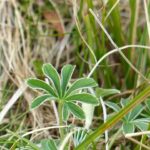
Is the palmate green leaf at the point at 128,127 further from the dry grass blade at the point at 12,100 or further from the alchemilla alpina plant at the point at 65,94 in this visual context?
the dry grass blade at the point at 12,100

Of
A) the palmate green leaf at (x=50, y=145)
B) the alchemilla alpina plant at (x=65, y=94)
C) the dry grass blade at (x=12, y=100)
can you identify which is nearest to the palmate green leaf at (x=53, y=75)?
the alchemilla alpina plant at (x=65, y=94)

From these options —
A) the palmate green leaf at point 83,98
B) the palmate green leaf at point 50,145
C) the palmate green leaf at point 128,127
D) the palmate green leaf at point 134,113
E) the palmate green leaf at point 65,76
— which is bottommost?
the palmate green leaf at point 50,145

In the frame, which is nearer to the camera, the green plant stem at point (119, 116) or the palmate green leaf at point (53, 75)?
the green plant stem at point (119, 116)

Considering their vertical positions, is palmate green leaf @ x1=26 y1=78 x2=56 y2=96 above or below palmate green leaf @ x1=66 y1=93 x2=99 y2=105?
above

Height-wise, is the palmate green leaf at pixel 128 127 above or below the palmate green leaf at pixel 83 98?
below

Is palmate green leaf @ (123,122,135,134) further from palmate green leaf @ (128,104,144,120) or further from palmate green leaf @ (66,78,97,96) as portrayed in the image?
palmate green leaf @ (66,78,97,96)

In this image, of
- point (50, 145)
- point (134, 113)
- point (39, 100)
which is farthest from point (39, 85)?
point (134, 113)

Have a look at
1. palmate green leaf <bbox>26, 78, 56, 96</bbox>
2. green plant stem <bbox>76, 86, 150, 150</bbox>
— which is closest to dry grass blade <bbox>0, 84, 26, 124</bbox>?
palmate green leaf <bbox>26, 78, 56, 96</bbox>

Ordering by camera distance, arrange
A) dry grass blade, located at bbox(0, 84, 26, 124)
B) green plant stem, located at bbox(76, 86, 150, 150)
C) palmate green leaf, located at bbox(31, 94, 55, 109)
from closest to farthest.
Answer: green plant stem, located at bbox(76, 86, 150, 150) → palmate green leaf, located at bbox(31, 94, 55, 109) → dry grass blade, located at bbox(0, 84, 26, 124)

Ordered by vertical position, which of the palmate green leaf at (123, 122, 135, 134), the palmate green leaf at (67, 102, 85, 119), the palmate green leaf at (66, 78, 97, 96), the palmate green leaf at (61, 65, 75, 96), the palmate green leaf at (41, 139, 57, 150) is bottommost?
the palmate green leaf at (41, 139, 57, 150)

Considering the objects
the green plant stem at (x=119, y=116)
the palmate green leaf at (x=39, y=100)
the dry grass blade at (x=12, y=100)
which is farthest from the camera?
the dry grass blade at (x=12, y=100)

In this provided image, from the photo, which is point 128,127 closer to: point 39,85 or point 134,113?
point 134,113
